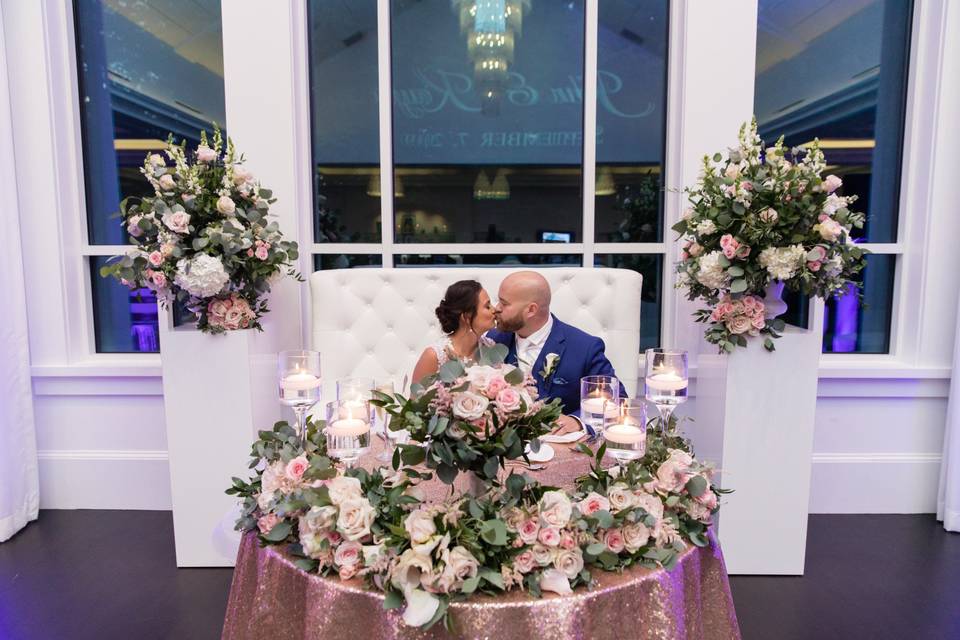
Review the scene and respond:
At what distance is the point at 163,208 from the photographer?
2.81 metres

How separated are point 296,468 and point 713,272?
6.73 feet

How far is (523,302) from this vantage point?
2965 millimetres

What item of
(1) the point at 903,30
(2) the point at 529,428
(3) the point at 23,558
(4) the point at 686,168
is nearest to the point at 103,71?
(3) the point at 23,558

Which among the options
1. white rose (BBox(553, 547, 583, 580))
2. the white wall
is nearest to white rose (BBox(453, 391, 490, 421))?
white rose (BBox(553, 547, 583, 580))

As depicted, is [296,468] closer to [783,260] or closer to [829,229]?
[783,260]

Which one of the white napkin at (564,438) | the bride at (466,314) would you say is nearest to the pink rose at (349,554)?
the white napkin at (564,438)

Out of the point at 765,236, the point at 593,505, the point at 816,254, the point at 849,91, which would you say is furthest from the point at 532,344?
the point at 849,91

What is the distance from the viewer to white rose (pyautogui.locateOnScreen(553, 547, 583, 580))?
1325mm

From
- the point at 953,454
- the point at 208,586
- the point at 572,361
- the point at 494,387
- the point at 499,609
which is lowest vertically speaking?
the point at 208,586

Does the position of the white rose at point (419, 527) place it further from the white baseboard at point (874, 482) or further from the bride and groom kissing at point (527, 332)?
the white baseboard at point (874, 482)

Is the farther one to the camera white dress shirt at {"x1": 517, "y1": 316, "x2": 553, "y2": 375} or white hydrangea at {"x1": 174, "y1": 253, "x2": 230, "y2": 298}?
white dress shirt at {"x1": 517, "y1": 316, "x2": 553, "y2": 375}

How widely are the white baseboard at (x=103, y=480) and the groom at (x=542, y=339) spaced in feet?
7.33

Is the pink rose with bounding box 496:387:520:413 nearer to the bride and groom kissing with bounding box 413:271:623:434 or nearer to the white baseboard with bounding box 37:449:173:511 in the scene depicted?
the bride and groom kissing with bounding box 413:271:623:434

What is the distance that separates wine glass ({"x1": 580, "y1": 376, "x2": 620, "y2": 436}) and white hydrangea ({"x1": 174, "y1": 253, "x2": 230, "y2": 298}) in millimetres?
1774
